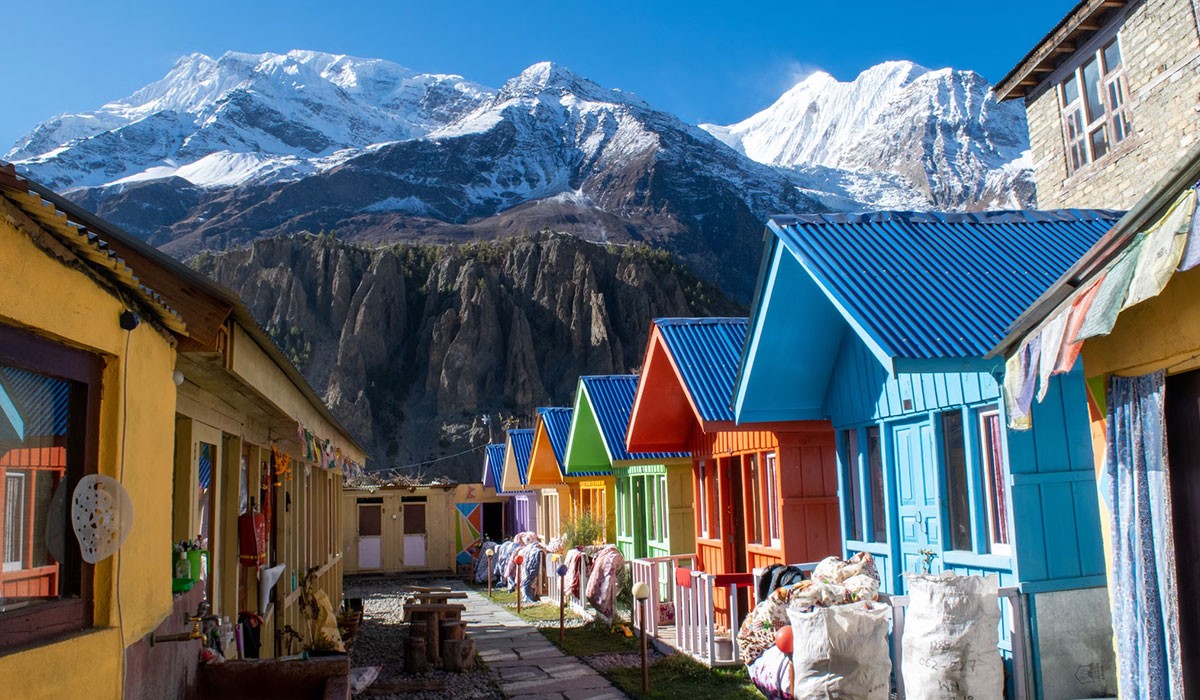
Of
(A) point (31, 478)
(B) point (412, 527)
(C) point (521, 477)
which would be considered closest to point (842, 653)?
(A) point (31, 478)

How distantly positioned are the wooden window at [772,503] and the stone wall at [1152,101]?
734cm

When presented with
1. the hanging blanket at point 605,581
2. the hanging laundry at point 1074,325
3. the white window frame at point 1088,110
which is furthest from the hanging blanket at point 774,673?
the white window frame at point 1088,110

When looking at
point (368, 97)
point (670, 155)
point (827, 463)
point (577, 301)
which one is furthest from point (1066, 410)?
point (368, 97)

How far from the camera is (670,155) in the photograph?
11569 cm

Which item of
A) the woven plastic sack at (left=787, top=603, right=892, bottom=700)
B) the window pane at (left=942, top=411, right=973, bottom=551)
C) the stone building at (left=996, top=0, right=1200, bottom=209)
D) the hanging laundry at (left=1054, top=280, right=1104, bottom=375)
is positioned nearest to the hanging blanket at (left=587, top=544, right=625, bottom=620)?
the window pane at (left=942, top=411, right=973, bottom=551)

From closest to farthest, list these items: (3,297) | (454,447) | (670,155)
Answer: (3,297) < (454,447) < (670,155)

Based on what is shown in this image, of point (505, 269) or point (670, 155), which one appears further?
point (670, 155)

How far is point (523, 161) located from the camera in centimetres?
12888

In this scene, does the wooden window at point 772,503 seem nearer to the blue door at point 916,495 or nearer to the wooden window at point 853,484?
the wooden window at point 853,484

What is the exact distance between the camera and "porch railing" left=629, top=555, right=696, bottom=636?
12.6 meters

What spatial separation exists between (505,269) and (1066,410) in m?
59.1

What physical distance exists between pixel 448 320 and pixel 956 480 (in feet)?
179

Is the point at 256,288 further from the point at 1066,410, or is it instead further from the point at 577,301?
the point at 1066,410

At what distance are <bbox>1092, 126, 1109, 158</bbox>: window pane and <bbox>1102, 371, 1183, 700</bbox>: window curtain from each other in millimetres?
13453
